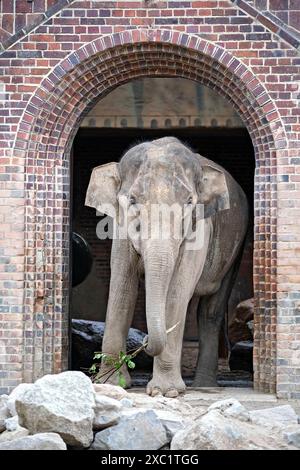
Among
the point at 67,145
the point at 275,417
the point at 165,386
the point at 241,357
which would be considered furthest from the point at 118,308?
the point at 241,357

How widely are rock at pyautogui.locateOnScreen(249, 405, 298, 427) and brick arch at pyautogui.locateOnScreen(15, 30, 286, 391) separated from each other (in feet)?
7.37

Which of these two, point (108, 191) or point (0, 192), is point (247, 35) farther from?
point (0, 192)

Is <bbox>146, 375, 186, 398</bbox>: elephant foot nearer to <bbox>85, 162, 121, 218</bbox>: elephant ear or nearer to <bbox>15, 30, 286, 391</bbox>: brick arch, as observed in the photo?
<bbox>15, 30, 286, 391</bbox>: brick arch

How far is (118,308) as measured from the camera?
39.4ft

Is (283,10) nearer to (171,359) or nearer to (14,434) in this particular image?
(171,359)

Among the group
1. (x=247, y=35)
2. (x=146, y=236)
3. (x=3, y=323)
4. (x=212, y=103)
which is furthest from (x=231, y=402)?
(x=212, y=103)

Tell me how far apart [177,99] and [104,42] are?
278cm

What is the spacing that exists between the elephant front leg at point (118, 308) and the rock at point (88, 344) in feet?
8.51

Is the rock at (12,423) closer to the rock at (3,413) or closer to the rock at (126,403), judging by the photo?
the rock at (3,413)

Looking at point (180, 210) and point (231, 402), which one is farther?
point (180, 210)

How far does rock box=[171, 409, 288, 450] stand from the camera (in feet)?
27.1

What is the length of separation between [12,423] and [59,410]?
1.72ft
